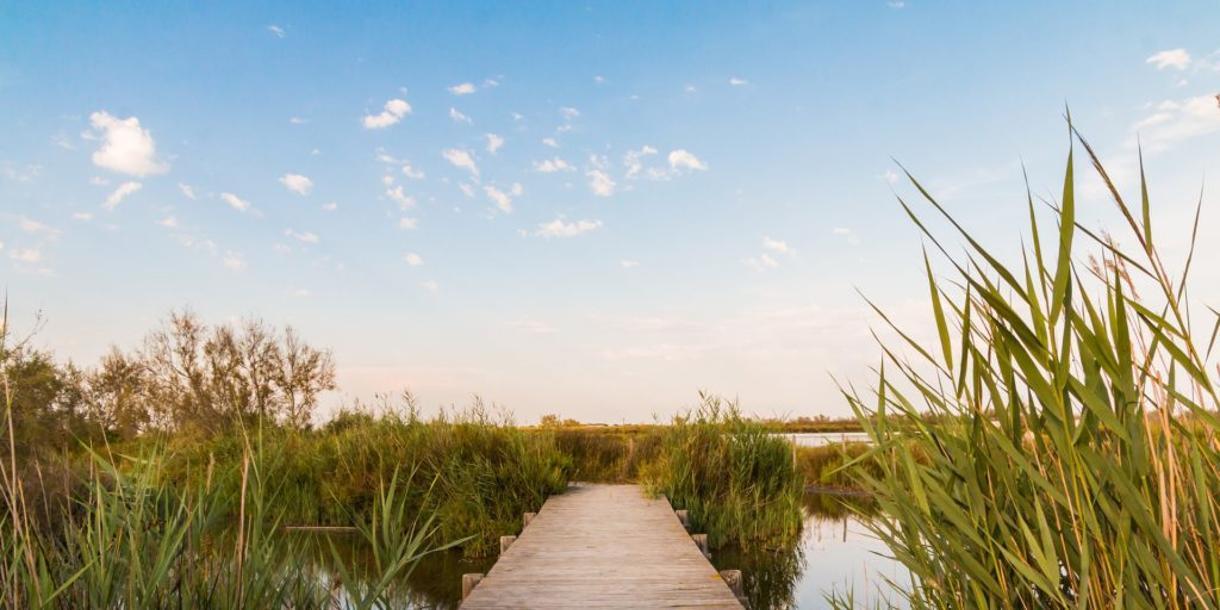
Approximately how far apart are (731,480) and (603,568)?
422cm

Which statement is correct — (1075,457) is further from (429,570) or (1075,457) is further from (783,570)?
(429,570)

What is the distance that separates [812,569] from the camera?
25.0 feet

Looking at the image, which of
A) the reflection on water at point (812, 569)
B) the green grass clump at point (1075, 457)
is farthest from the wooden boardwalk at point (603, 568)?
the green grass clump at point (1075, 457)

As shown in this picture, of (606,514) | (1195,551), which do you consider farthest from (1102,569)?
(606,514)

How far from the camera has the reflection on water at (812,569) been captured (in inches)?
255

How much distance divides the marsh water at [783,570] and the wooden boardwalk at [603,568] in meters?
0.96

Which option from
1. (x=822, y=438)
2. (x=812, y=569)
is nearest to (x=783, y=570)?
(x=812, y=569)

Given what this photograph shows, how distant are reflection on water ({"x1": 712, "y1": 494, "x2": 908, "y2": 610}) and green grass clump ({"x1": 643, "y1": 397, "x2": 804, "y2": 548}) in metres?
0.29

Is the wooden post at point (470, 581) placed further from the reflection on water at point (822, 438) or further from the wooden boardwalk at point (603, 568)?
the reflection on water at point (822, 438)

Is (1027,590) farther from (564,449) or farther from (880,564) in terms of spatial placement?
(564,449)

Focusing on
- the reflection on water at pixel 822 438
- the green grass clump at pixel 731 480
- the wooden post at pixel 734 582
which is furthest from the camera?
the green grass clump at pixel 731 480

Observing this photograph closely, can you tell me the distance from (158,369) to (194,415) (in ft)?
7.44

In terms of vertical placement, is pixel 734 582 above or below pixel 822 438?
below

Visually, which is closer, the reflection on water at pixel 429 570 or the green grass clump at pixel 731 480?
the reflection on water at pixel 429 570
